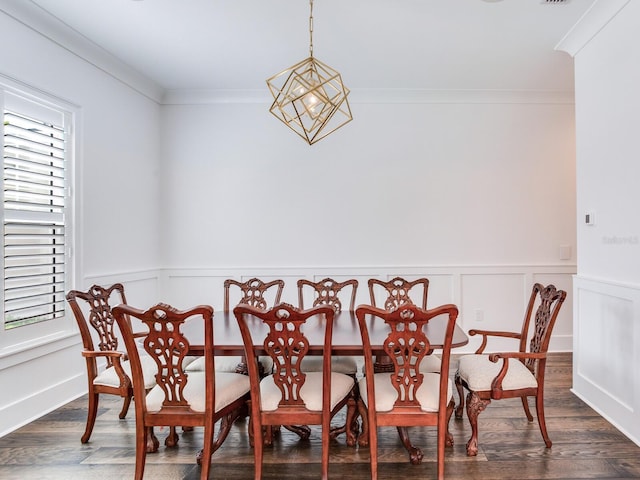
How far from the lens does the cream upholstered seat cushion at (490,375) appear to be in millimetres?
2363

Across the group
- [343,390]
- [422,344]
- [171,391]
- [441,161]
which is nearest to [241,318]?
[171,391]

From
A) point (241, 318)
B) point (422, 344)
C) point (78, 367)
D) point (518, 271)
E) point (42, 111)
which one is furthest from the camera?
point (518, 271)

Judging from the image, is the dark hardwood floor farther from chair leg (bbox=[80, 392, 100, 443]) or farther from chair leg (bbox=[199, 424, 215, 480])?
→ chair leg (bbox=[199, 424, 215, 480])

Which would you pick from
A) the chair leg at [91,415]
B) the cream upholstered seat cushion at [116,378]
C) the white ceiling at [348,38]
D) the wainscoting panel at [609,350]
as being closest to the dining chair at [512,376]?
the wainscoting panel at [609,350]

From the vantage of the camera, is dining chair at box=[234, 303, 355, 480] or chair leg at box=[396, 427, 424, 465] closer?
dining chair at box=[234, 303, 355, 480]

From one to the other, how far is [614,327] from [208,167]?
3991mm

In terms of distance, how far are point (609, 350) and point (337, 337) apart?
78.4 inches

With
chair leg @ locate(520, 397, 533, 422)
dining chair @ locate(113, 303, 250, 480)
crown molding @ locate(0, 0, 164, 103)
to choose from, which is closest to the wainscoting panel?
chair leg @ locate(520, 397, 533, 422)

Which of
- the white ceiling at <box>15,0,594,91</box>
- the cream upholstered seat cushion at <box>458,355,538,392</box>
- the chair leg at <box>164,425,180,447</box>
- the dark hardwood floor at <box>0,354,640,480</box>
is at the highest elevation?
the white ceiling at <box>15,0,594,91</box>

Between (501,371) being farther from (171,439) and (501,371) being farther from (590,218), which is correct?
(171,439)

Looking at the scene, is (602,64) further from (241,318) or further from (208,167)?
(208,167)

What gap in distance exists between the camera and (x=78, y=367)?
3367 mm

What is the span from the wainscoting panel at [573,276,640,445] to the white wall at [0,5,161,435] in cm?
399

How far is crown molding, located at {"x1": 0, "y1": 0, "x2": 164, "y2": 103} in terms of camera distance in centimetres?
279
